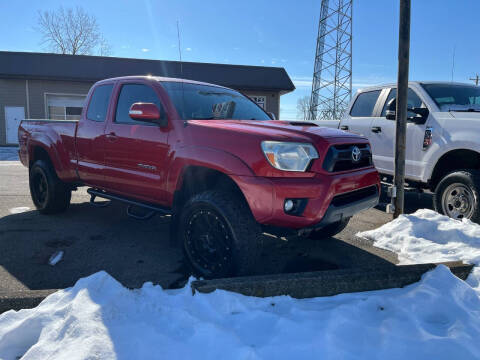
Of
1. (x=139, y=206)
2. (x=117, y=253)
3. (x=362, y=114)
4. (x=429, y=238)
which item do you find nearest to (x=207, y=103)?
(x=139, y=206)

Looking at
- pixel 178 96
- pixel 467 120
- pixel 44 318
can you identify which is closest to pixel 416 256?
pixel 467 120

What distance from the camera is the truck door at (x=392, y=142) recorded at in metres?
5.31

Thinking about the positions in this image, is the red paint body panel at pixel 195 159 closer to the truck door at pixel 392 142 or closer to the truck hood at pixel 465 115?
the truck hood at pixel 465 115

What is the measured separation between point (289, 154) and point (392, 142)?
11.8 feet

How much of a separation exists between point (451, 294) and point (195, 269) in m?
2.01

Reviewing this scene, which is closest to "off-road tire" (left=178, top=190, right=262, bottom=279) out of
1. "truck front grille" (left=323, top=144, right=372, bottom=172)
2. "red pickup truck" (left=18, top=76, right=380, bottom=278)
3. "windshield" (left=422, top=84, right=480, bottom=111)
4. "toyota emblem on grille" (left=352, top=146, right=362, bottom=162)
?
Result: "red pickup truck" (left=18, top=76, right=380, bottom=278)

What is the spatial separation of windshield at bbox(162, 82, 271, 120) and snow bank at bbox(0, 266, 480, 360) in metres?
1.82

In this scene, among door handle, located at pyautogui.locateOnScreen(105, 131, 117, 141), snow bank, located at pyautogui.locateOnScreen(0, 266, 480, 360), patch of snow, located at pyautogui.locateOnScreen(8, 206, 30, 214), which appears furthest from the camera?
patch of snow, located at pyautogui.locateOnScreen(8, 206, 30, 214)

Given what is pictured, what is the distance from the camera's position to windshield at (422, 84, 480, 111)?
5.19 meters

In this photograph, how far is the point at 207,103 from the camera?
154 inches

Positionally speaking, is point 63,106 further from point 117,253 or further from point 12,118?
point 117,253

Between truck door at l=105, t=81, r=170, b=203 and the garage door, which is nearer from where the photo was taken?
truck door at l=105, t=81, r=170, b=203

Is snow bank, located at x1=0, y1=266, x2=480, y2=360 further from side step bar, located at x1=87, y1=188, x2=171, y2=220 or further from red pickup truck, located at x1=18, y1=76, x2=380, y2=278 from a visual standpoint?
side step bar, located at x1=87, y1=188, x2=171, y2=220

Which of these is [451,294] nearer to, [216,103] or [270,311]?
[270,311]
